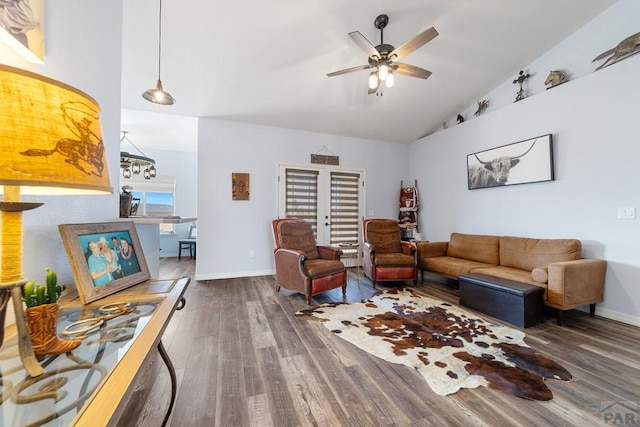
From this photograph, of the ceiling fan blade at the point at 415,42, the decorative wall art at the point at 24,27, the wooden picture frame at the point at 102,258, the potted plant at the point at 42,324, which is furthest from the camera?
the ceiling fan blade at the point at 415,42

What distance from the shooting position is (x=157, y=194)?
21.0ft

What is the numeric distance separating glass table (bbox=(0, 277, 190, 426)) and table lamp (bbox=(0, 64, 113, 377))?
0.16ft

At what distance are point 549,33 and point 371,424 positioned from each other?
4826mm

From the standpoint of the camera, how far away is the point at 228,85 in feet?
11.8

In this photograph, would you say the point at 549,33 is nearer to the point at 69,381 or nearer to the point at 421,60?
the point at 421,60

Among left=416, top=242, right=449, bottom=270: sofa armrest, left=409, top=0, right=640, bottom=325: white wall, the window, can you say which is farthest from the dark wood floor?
the window

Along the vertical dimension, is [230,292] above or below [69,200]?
below

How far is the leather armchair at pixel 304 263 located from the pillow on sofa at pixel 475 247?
2.01m

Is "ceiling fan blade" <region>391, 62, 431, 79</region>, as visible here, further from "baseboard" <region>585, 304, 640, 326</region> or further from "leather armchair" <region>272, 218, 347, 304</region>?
"baseboard" <region>585, 304, 640, 326</region>

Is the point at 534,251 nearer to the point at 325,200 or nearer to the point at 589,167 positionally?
the point at 589,167

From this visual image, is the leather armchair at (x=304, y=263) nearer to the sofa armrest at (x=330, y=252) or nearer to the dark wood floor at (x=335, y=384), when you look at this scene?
the sofa armrest at (x=330, y=252)

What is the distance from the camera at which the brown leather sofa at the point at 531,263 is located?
8.36 ft

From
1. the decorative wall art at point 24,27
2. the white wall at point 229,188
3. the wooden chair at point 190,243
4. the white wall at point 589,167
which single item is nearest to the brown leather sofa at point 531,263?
the white wall at point 589,167

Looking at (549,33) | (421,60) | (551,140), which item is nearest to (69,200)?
(421,60)
